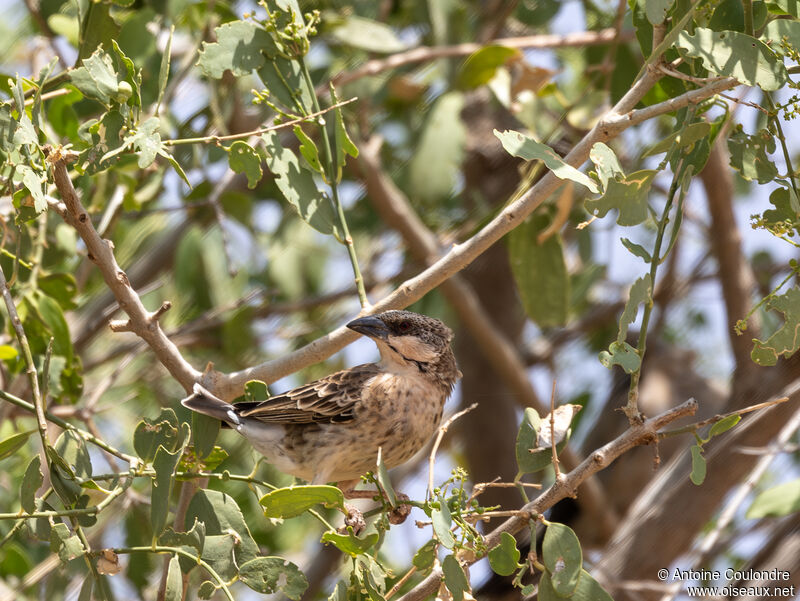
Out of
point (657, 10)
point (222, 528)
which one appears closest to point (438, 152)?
point (657, 10)

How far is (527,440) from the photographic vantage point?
2328 millimetres

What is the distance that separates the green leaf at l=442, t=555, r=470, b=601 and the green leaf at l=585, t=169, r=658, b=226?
79 centimetres

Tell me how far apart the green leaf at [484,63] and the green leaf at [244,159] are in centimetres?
182

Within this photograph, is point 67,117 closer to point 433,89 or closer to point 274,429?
point 274,429

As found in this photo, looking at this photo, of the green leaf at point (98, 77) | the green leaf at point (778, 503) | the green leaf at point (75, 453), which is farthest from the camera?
the green leaf at point (778, 503)

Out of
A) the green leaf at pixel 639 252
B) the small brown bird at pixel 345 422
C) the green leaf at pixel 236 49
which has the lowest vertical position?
the small brown bird at pixel 345 422

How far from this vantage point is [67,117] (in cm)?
322

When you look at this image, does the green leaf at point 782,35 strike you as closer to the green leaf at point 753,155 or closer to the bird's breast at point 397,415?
the green leaf at point 753,155

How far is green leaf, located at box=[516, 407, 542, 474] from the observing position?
7.54ft

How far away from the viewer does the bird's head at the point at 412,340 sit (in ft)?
10.4

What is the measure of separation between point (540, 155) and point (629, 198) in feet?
0.70

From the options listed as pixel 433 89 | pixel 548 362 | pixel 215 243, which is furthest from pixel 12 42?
pixel 548 362

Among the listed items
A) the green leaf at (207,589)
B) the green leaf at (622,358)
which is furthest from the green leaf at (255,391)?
the green leaf at (622,358)

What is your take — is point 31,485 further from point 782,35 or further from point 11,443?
point 782,35
